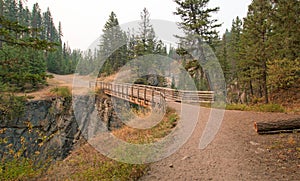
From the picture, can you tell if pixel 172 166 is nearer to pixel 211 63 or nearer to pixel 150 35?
pixel 211 63

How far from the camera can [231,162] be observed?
15.4 ft

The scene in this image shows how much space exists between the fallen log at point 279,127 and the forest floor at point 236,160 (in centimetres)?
28

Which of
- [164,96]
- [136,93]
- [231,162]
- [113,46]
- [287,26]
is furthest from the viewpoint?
[113,46]

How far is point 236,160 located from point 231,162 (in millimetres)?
174

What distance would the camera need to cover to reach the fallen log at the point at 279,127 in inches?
250

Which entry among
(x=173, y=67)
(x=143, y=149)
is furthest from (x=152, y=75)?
(x=143, y=149)

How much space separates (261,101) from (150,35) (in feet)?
50.4

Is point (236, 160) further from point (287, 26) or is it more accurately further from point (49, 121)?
point (49, 121)

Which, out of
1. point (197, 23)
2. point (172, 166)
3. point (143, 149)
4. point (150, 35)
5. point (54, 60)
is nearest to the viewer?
point (172, 166)

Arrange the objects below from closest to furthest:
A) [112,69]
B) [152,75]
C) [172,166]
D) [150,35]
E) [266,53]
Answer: [172,166]
[266,53]
[150,35]
[152,75]
[112,69]

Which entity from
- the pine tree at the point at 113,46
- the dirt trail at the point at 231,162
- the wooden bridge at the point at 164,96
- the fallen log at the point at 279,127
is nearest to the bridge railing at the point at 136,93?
the wooden bridge at the point at 164,96

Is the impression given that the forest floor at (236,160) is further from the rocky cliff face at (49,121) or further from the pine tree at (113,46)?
the pine tree at (113,46)

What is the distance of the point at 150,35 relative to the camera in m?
25.6

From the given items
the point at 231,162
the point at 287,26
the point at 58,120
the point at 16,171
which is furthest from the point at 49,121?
the point at 287,26
